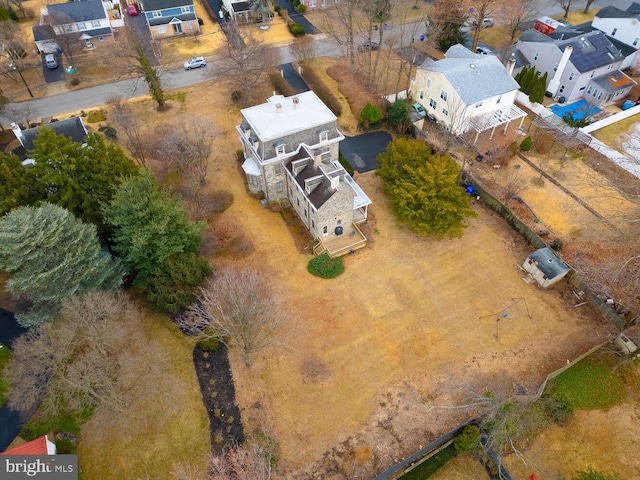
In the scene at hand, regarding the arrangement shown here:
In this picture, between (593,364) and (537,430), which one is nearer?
(537,430)

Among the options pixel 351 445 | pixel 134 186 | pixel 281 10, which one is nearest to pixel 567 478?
pixel 351 445

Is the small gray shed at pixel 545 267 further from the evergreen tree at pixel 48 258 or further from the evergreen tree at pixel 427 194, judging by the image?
the evergreen tree at pixel 48 258

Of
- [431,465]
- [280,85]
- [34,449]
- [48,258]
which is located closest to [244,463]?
[431,465]

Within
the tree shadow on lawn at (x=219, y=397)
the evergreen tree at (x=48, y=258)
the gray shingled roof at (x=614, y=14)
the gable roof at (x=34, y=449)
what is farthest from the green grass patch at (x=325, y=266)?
the gray shingled roof at (x=614, y=14)

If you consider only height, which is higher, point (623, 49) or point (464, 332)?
point (623, 49)

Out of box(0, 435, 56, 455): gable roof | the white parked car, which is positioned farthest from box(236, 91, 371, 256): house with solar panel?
the white parked car

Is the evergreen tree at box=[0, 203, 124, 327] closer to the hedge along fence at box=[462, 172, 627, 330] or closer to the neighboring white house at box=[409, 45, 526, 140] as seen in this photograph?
the hedge along fence at box=[462, 172, 627, 330]

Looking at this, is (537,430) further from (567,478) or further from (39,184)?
(39,184)
